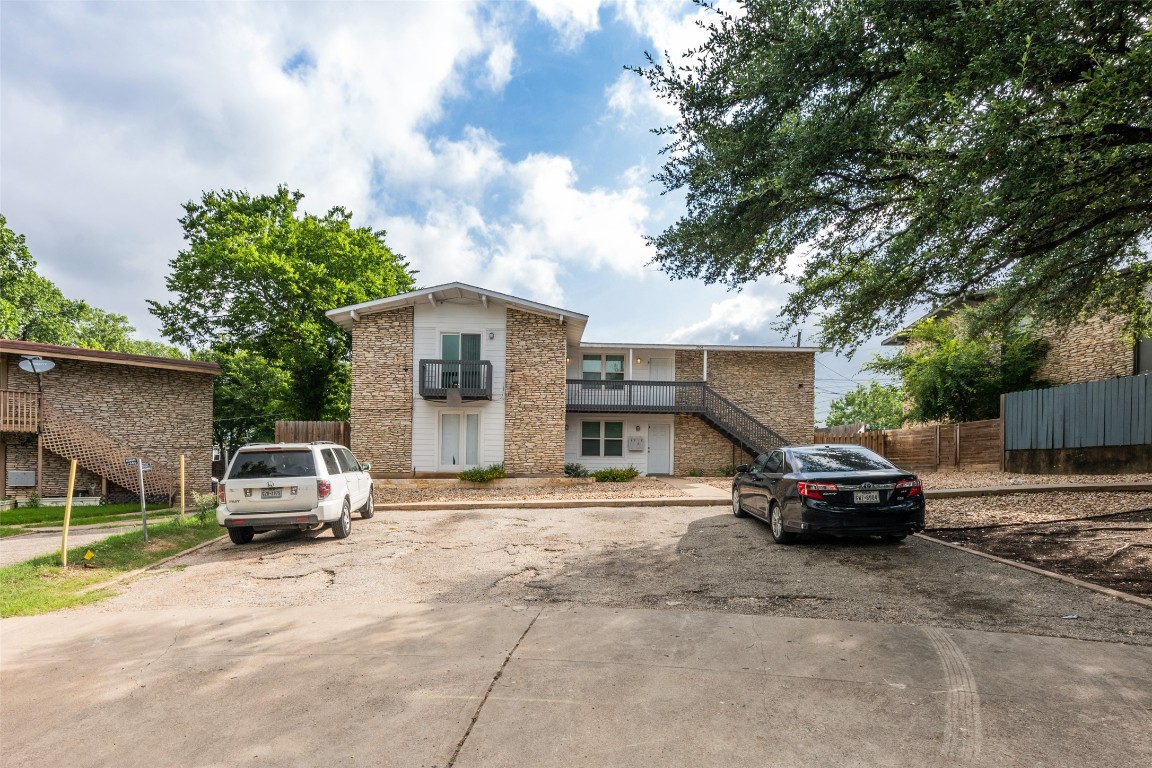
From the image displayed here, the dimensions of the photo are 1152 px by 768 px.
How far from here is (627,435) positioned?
80.5 feet

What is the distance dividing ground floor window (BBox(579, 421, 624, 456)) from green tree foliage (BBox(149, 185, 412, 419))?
1244 cm

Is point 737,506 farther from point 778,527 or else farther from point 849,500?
point 849,500

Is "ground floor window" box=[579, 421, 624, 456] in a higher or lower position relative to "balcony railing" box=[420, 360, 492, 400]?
lower

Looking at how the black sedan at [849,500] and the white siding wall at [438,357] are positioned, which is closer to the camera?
the black sedan at [849,500]

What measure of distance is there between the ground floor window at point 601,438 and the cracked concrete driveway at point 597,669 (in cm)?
1690

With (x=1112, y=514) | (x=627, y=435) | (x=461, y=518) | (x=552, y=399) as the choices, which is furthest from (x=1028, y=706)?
(x=627, y=435)

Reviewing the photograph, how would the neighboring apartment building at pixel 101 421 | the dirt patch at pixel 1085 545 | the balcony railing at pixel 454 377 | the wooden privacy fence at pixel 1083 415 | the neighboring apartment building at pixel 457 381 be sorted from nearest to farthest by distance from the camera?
1. the dirt patch at pixel 1085 545
2. the wooden privacy fence at pixel 1083 415
3. the neighboring apartment building at pixel 101 421
4. the balcony railing at pixel 454 377
5. the neighboring apartment building at pixel 457 381

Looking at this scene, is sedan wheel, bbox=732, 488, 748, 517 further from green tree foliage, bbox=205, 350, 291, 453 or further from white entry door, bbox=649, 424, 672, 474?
green tree foliage, bbox=205, 350, 291, 453

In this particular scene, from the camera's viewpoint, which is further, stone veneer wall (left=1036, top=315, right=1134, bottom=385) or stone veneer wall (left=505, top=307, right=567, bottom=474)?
stone veneer wall (left=505, top=307, right=567, bottom=474)

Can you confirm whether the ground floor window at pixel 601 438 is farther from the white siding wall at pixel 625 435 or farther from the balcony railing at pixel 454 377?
the balcony railing at pixel 454 377

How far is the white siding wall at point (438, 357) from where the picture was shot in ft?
66.0

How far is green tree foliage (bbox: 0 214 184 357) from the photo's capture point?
3262cm

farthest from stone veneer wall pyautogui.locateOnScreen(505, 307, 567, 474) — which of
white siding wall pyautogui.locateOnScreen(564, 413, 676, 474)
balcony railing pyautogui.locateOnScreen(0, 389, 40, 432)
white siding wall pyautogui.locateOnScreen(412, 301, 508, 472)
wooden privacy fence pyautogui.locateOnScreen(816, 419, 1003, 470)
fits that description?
balcony railing pyautogui.locateOnScreen(0, 389, 40, 432)

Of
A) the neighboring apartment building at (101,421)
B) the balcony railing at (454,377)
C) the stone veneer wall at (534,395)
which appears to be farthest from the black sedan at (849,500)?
the neighboring apartment building at (101,421)
